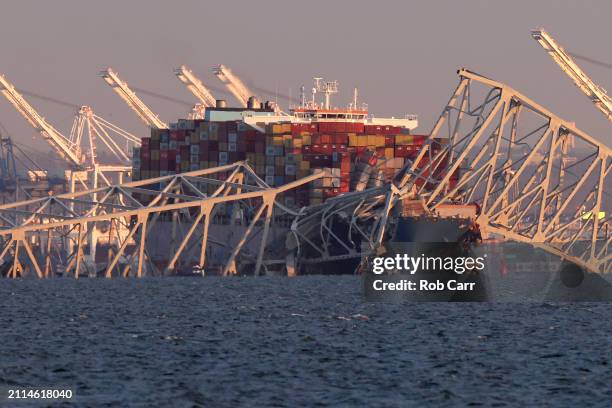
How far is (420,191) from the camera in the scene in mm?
139375

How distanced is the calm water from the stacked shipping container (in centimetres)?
5070

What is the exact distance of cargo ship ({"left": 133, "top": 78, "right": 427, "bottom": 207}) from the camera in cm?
15888

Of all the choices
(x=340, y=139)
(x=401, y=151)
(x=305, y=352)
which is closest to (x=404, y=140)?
(x=401, y=151)

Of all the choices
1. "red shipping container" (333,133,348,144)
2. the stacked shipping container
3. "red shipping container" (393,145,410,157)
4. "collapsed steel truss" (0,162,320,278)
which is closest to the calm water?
"collapsed steel truss" (0,162,320,278)

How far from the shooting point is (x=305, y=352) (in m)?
67.6

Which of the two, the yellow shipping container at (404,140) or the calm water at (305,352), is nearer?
the calm water at (305,352)

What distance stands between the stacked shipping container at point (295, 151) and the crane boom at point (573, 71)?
26.7m

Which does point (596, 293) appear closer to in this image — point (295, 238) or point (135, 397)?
point (295, 238)

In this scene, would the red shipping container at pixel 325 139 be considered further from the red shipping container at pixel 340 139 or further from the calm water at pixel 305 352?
the calm water at pixel 305 352

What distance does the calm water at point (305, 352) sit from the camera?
179 ft

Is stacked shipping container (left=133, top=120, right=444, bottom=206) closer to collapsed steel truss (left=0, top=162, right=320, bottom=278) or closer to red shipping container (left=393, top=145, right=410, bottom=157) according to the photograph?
red shipping container (left=393, top=145, right=410, bottom=157)

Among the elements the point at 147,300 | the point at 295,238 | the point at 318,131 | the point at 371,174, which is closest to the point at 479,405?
the point at 147,300

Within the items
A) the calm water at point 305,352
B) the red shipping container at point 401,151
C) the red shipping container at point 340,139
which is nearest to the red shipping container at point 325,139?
the red shipping container at point 340,139

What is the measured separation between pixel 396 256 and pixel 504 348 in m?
47.4
